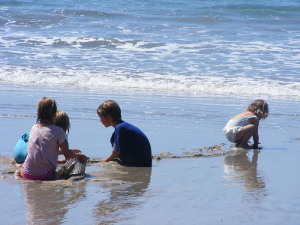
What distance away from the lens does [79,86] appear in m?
13.6

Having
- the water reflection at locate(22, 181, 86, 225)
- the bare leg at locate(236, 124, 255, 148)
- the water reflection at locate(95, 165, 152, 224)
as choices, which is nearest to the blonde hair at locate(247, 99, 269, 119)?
the bare leg at locate(236, 124, 255, 148)

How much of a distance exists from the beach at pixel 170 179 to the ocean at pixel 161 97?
16 mm

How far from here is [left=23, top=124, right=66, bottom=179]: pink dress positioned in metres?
5.44

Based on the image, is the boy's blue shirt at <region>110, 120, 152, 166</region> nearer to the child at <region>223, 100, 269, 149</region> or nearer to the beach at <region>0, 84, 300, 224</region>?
the beach at <region>0, 84, 300, 224</region>

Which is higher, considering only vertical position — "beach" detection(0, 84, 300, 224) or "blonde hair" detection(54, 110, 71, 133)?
"blonde hair" detection(54, 110, 71, 133)

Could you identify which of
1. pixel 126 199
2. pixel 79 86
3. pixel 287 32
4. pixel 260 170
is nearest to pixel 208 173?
pixel 260 170

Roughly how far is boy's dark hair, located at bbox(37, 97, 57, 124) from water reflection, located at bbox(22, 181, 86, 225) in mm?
595

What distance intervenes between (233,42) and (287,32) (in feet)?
11.3

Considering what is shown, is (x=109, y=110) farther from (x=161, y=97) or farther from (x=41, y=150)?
(x=161, y=97)

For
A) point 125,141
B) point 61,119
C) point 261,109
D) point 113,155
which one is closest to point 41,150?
point 61,119

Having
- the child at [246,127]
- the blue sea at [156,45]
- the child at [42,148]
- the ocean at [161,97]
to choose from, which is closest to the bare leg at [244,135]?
the child at [246,127]

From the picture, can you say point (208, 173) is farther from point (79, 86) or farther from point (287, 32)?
point (287, 32)

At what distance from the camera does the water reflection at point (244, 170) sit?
540cm

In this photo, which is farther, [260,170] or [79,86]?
[79,86]
